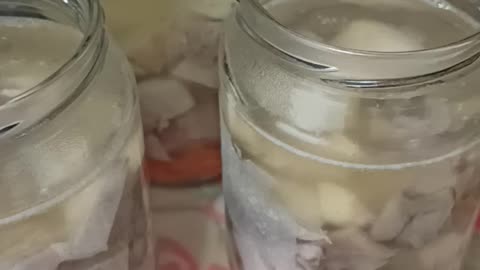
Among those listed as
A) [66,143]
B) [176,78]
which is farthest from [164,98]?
[66,143]

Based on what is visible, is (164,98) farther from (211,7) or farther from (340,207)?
(340,207)

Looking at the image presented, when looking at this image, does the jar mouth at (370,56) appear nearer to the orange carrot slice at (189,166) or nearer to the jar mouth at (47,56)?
the jar mouth at (47,56)

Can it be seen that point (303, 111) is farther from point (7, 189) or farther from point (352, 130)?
point (7, 189)

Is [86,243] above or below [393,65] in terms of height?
below

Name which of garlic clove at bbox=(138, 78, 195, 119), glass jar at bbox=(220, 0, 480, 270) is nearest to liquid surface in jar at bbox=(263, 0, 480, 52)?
glass jar at bbox=(220, 0, 480, 270)

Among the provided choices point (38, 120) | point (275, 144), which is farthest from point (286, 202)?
point (38, 120)

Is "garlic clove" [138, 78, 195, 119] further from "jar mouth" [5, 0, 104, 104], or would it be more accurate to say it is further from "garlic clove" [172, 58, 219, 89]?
"jar mouth" [5, 0, 104, 104]
